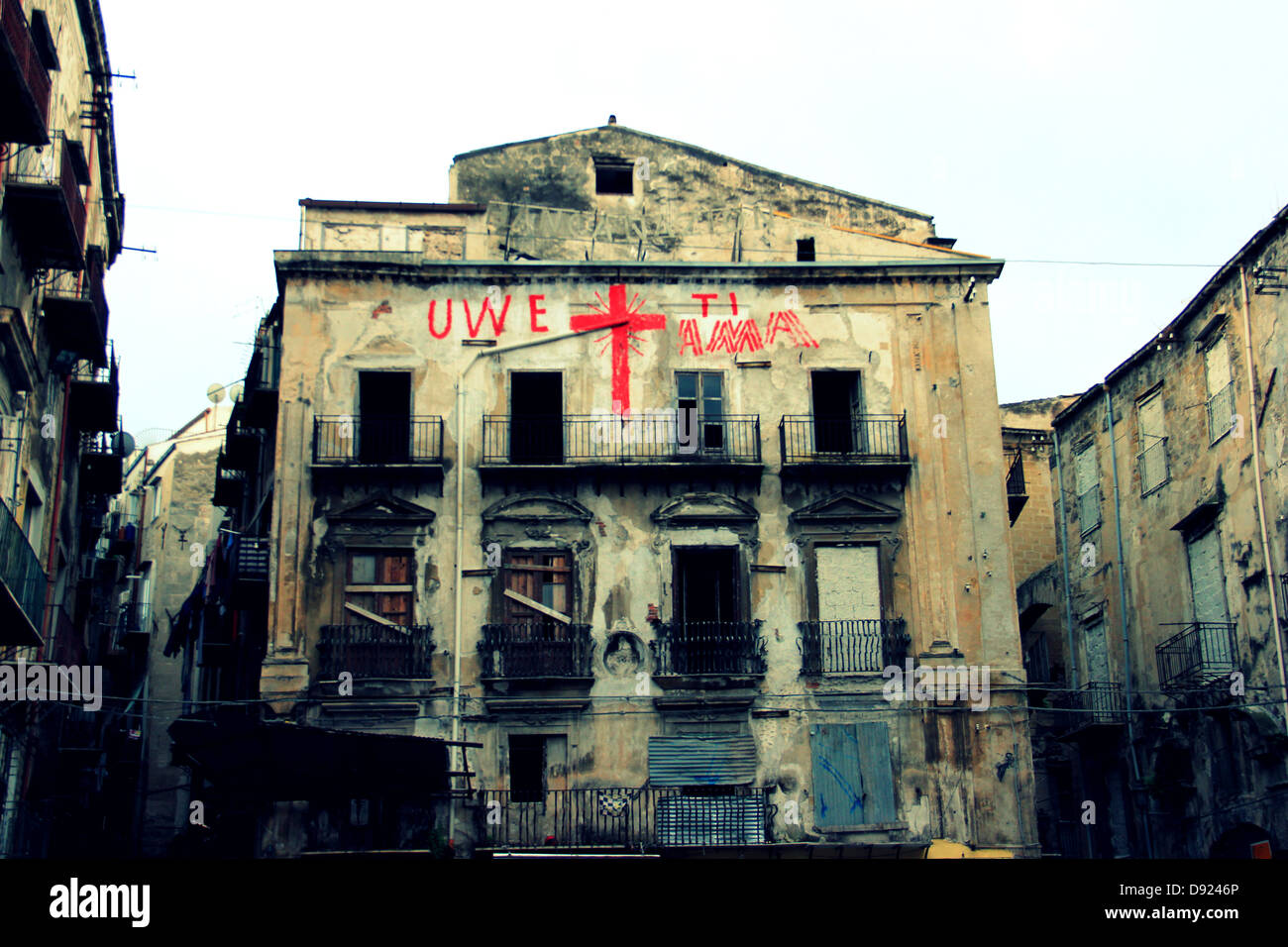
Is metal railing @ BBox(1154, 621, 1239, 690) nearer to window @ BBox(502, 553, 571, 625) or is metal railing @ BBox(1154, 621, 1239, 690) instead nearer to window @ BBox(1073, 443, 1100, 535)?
window @ BBox(1073, 443, 1100, 535)

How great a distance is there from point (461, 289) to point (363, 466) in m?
4.01

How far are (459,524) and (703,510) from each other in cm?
441

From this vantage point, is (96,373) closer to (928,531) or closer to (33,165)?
(33,165)

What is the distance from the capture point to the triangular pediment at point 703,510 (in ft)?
81.9

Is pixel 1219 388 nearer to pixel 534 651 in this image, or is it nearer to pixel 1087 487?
pixel 1087 487

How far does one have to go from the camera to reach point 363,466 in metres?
24.6

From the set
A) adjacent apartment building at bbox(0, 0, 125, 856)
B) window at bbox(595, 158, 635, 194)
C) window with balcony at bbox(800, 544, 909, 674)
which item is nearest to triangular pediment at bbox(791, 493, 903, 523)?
window with balcony at bbox(800, 544, 909, 674)

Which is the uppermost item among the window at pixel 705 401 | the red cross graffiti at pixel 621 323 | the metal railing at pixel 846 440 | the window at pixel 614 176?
the window at pixel 614 176

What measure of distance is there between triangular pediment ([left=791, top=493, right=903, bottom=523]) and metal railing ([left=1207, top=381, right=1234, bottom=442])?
657 centimetres

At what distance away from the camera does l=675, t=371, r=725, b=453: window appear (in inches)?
1009

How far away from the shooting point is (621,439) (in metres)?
25.5

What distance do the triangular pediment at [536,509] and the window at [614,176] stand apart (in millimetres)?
7091

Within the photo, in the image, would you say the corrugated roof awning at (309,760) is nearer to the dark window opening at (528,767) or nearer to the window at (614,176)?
the dark window opening at (528,767)

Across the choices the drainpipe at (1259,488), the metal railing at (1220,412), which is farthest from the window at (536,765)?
the metal railing at (1220,412)
